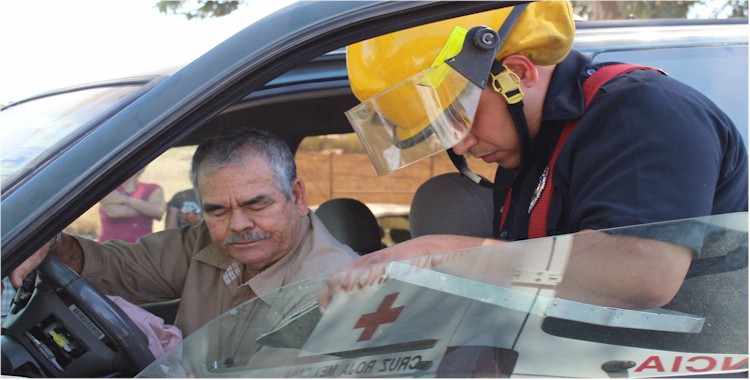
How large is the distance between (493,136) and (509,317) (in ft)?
1.78

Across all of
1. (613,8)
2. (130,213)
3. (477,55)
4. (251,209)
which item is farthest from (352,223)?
(613,8)

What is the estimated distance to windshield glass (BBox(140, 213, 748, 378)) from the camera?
1336 mm

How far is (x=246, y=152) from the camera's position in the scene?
2.34m

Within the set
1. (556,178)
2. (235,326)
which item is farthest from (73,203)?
(556,178)

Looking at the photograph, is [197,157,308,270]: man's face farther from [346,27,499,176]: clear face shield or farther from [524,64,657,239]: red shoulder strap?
[524,64,657,239]: red shoulder strap

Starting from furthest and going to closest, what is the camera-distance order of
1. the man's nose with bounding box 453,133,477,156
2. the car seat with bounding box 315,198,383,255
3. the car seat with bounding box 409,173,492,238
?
the car seat with bounding box 315,198,383,255 < the car seat with bounding box 409,173,492,238 < the man's nose with bounding box 453,133,477,156

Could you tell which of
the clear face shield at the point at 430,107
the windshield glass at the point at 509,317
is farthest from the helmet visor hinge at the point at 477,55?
the windshield glass at the point at 509,317

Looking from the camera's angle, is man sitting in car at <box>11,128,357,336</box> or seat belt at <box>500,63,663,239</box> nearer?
seat belt at <box>500,63,663,239</box>

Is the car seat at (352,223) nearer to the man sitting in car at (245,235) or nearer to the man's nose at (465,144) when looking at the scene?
the man sitting in car at (245,235)

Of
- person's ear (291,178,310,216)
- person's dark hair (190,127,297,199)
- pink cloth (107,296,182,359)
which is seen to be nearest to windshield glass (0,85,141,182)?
person's dark hair (190,127,297,199)

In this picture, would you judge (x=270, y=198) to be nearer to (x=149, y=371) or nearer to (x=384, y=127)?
(x=384, y=127)

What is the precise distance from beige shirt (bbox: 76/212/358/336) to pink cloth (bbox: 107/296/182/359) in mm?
66

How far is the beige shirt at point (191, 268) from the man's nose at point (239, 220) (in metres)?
0.14

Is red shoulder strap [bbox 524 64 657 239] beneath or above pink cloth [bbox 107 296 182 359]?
above
